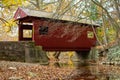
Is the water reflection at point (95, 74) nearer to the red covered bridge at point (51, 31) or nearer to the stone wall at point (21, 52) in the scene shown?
the red covered bridge at point (51, 31)

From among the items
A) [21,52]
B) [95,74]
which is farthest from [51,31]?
[95,74]

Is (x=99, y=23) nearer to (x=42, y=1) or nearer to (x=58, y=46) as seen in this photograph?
(x=58, y=46)

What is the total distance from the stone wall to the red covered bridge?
117 centimetres

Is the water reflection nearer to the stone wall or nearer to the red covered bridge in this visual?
the red covered bridge

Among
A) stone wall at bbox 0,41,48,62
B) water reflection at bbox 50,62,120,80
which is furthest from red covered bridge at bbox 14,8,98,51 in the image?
water reflection at bbox 50,62,120,80

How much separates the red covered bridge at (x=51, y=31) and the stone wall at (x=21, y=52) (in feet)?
3.84

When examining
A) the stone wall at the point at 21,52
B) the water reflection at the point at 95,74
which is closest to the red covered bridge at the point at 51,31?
the stone wall at the point at 21,52

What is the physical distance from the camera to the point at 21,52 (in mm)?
18234

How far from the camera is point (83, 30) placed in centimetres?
2486

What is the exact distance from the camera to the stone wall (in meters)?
17.2

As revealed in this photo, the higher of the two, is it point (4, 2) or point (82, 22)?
point (4, 2)

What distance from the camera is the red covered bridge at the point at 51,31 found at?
65.8ft

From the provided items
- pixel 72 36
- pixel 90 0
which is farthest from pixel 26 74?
pixel 72 36

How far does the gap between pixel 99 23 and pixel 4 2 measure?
1356cm
